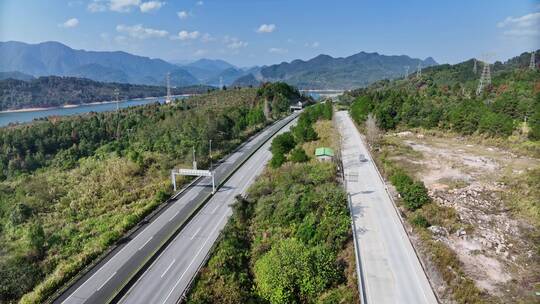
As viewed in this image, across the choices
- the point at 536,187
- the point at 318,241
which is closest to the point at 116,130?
the point at 318,241

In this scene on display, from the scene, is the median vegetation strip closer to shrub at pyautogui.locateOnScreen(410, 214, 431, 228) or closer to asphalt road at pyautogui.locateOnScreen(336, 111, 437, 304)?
asphalt road at pyautogui.locateOnScreen(336, 111, 437, 304)

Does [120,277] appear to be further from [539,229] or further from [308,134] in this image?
[308,134]

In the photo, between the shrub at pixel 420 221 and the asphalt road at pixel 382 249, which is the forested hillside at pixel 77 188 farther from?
the shrub at pixel 420 221

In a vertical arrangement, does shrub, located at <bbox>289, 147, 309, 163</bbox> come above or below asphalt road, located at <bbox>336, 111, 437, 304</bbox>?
above

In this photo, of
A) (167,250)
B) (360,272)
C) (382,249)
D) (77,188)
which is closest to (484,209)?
(382,249)

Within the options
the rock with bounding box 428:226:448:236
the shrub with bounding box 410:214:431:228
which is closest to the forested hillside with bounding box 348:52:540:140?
the rock with bounding box 428:226:448:236

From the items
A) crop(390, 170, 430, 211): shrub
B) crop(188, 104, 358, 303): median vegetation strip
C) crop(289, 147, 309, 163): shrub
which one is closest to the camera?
crop(188, 104, 358, 303): median vegetation strip

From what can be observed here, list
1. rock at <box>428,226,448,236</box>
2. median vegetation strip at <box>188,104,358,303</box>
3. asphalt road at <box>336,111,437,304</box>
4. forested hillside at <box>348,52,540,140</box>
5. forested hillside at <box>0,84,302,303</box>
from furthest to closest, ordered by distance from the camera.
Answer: forested hillside at <box>348,52,540,140</box>, rock at <box>428,226,448,236</box>, forested hillside at <box>0,84,302,303</box>, median vegetation strip at <box>188,104,358,303</box>, asphalt road at <box>336,111,437,304</box>
